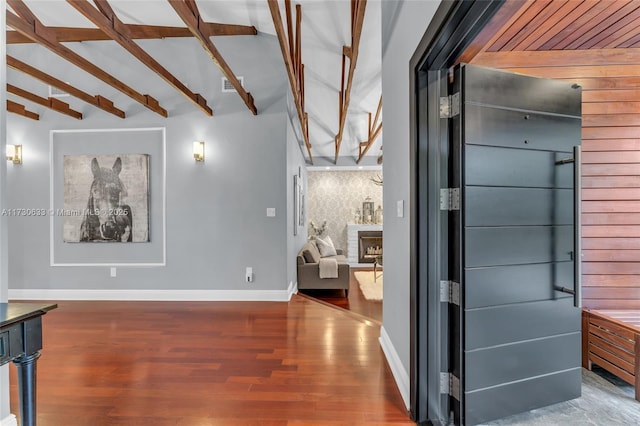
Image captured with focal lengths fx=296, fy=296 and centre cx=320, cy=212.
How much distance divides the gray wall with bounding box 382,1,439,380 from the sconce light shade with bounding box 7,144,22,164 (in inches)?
202

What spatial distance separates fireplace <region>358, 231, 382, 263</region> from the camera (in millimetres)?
8031

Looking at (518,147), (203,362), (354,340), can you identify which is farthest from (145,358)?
(518,147)

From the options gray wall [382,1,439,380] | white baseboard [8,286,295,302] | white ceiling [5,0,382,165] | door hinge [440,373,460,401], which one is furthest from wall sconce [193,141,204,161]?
door hinge [440,373,460,401]

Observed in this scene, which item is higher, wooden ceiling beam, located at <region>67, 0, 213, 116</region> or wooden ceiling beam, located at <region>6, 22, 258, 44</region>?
wooden ceiling beam, located at <region>6, 22, 258, 44</region>

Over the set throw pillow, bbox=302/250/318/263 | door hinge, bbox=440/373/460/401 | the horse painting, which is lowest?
door hinge, bbox=440/373/460/401

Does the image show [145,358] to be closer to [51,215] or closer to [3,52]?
[3,52]

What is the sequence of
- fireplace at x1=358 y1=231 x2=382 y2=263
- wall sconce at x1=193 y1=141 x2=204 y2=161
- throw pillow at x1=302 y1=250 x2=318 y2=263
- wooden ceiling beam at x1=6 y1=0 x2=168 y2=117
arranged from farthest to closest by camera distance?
fireplace at x1=358 y1=231 x2=382 y2=263 → throw pillow at x1=302 y1=250 x2=318 y2=263 → wall sconce at x1=193 y1=141 x2=204 y2=161 → wooden ceiling beam at x1=6 y1=0 x2=168 y2=117

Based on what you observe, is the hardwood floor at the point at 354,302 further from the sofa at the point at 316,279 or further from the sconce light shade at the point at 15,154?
the sconce light shade at the point at 15,154

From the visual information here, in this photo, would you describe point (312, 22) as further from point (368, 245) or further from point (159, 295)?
point (368, 245)

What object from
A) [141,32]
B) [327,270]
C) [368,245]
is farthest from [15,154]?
[368,245]

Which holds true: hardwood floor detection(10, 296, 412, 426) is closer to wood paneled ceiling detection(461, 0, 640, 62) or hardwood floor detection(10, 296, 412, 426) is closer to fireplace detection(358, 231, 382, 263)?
wood paneled ceiling detection(461, 0, 640, 62)

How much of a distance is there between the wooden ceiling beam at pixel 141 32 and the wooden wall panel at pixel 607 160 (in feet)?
10.3

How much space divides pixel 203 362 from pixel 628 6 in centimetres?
401

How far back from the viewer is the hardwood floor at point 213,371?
1872 millimetres
